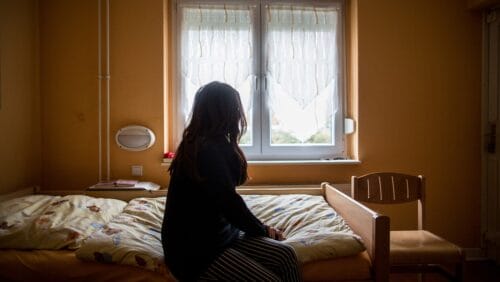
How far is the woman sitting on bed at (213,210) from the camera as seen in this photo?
121 centimetres

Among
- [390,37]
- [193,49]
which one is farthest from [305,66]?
[193,49]

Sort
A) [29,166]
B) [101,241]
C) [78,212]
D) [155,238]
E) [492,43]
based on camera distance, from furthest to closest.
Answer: [492,43] → [29,166] → [78,212] → [155,238] → [101,241]

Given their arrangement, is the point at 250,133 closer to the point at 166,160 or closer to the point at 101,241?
the point at 166,160

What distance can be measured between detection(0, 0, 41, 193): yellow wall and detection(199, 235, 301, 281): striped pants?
5.71 feet

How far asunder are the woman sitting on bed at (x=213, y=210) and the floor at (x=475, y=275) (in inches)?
57.7

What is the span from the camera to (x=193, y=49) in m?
2.74

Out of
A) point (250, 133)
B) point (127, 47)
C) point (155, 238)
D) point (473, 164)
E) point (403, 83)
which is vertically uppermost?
point (127, 47)

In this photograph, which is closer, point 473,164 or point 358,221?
point 358,221

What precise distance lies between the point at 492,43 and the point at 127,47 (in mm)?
2687

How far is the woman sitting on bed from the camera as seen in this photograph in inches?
47.5

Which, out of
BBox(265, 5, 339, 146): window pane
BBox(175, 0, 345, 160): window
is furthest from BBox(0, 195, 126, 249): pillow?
BBox(265, 5, 339, 146): window pane

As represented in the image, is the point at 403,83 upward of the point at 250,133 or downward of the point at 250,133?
upward

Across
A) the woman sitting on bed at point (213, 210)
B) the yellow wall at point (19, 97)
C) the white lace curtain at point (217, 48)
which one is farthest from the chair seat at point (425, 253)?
the yellow wall at point (19, 97)

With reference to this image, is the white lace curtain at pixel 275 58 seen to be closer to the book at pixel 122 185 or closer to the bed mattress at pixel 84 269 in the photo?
the book at pixel 122 185
